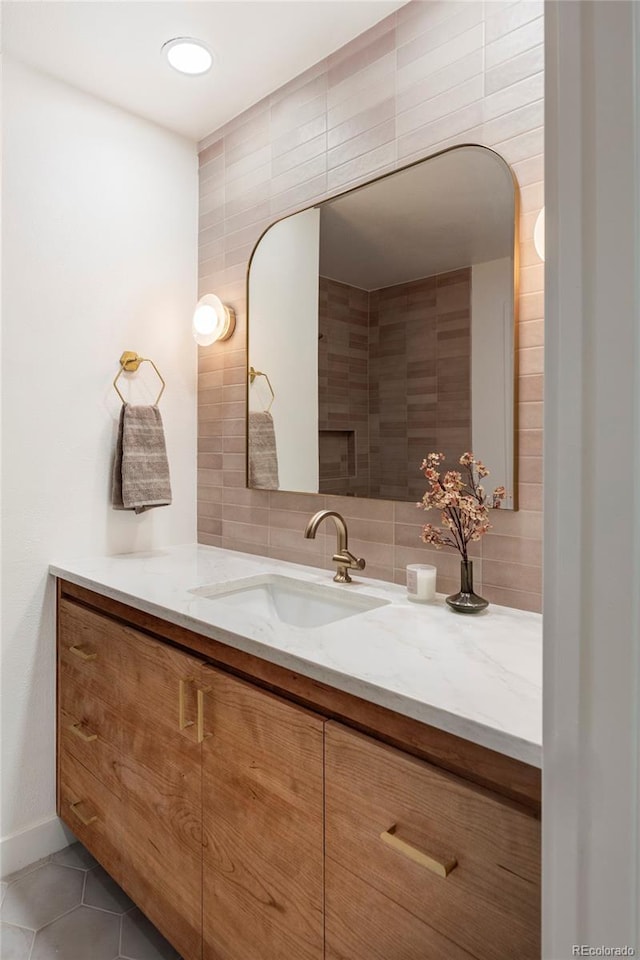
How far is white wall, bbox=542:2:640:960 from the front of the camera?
1.32ft

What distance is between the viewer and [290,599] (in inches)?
65.2

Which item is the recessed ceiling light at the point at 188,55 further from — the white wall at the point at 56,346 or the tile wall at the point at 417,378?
the tile wall at the point at 417,378

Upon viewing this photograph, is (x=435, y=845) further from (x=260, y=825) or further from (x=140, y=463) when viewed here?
(x=140, y=463)

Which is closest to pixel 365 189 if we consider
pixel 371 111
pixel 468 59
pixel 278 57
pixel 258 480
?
pixel 371 111

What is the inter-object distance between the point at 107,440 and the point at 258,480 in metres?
0.54

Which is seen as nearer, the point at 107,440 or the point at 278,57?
the point at 278,57

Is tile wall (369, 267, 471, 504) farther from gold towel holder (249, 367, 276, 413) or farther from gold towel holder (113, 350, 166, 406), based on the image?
gold towel holder (113, 350, 166, 406)

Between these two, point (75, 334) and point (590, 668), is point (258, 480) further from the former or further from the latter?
point (590, 668)

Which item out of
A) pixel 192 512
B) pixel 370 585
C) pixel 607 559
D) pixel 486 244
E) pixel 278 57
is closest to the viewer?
pixel 607 559

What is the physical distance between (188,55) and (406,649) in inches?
71.6

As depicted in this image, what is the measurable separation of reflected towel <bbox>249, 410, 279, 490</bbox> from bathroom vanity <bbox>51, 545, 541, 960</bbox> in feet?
1.23

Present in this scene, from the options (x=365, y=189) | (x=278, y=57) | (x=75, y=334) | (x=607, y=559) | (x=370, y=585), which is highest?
(x=278, y=57)

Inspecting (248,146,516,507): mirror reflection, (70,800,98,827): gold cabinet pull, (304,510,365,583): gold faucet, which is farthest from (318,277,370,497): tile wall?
(70,800,98,827): gold cabinet pull

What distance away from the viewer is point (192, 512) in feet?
7.36
